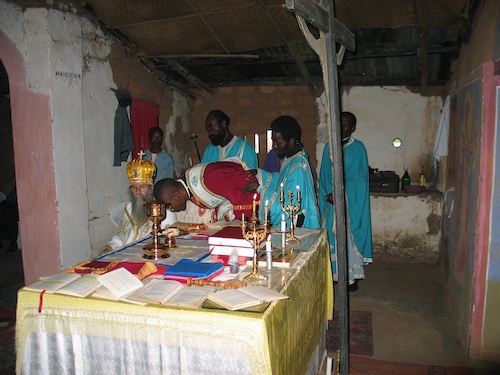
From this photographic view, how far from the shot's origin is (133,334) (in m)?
1.94

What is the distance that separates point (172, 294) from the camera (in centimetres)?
199

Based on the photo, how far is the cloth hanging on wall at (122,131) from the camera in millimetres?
5727

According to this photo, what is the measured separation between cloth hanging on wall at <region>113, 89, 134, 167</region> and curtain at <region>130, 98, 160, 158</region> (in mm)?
266

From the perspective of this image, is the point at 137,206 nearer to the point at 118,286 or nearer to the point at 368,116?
the point at 118,286

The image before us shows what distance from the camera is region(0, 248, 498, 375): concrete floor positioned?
385 cm

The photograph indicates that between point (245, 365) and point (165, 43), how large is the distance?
197 inches

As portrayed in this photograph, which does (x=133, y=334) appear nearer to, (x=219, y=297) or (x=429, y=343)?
(x=219, y=297)

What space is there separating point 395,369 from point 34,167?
4.37m

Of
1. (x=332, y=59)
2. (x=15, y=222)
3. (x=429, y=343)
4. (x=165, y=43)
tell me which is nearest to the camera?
(x=332, y=59)

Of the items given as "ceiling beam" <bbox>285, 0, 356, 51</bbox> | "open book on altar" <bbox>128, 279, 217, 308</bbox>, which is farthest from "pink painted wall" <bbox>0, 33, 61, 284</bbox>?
A: "ceiling beam" <bbox>285, 0, 356, 51</bbox>

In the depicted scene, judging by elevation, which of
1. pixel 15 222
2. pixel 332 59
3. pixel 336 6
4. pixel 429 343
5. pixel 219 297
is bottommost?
pixel 429 343

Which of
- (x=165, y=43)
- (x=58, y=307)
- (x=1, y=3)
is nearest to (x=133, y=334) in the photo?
(x=58, y=307)

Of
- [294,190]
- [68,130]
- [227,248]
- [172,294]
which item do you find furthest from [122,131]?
[172,294]

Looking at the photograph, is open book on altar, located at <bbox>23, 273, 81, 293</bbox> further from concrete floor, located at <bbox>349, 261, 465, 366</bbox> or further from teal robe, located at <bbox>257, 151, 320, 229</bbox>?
concrete floor, located at <bbox>349, 261, 465, 366</bbox>
